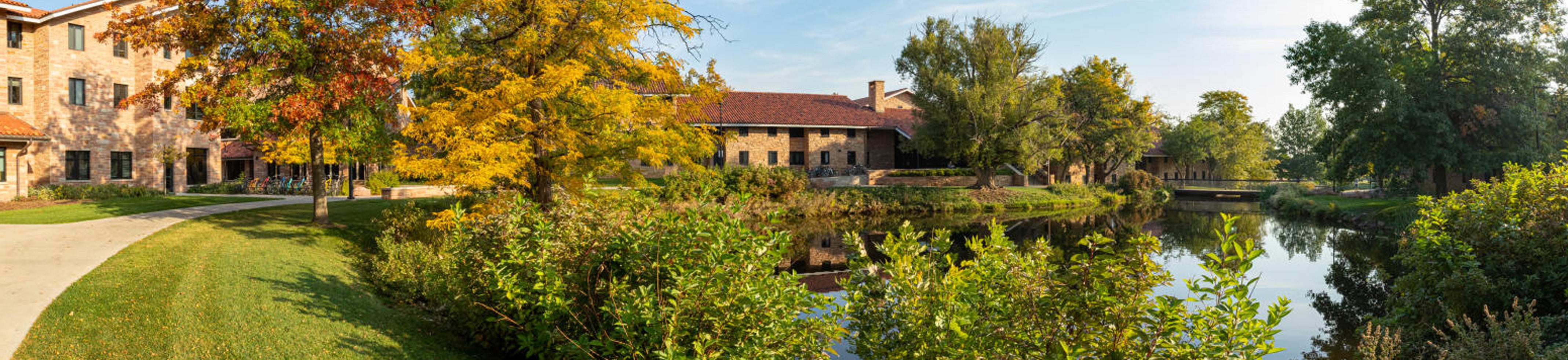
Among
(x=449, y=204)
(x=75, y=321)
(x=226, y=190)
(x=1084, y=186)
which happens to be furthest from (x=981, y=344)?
(x=1084, y=186)

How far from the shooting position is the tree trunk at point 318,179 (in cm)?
1600

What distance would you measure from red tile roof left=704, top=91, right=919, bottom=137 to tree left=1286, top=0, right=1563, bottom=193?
2010 centimetres

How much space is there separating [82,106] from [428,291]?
24.5m

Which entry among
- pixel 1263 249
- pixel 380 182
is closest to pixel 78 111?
pixel 380 182

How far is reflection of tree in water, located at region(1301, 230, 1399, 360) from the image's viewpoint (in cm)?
1041

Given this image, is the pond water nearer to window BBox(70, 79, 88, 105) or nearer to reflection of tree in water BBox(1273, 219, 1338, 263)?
reflection of tree in water BBox(1273, 219, 1338, 263)

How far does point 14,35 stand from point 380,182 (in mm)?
11091

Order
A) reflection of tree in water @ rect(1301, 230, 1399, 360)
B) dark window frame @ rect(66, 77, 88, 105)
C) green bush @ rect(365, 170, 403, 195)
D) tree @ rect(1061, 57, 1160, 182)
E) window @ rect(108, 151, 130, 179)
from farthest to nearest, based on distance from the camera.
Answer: tree @ rect(1061, 57, 1160, 182) < green bush @ rect(365, 170, 403, 195) < window @ rect(108, 151, 130, 179) < dark window frame @ rect(66, 77, 88, 105) < reflection of tree in water @ rect(1301, 230, 1399, 360)

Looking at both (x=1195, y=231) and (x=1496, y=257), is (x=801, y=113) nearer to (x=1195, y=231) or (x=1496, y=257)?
(x=1195, y=231)

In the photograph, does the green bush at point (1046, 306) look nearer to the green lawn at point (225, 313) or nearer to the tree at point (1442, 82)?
the green lawn at point (225, 313)

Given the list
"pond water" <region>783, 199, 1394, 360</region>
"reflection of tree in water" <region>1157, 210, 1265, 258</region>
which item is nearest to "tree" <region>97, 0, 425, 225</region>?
"pond water" <region>783, 199, 1394, 360</region>

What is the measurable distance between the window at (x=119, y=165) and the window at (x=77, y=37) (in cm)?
359

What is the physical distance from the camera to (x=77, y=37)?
2492 centimetres

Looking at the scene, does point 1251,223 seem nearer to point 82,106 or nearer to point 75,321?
point 75,321
